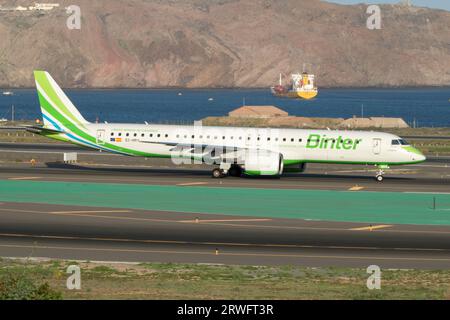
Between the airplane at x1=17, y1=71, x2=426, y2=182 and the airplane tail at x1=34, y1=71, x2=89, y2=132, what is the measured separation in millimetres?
77

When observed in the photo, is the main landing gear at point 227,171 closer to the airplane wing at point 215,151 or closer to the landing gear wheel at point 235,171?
the landing gear wheel at point 235,171

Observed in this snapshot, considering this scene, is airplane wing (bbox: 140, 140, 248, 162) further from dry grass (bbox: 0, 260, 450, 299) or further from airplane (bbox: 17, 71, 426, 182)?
dry grass (bbox: 0, 260, 450, 299)

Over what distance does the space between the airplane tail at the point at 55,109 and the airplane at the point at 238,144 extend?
0.08m

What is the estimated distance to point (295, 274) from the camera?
120ft

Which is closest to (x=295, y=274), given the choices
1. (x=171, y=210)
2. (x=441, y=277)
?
(x=441, y=277)

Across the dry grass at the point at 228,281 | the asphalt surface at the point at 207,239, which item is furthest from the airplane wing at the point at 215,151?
the dry grass at the point at 228,281

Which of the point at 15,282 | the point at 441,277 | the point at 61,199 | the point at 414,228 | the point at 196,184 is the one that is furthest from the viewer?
the point at 196,184

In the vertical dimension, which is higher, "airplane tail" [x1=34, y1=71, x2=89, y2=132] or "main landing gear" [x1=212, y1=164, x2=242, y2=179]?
"airplane tail" [x1=34, y1=71, x2=89, y2=132]

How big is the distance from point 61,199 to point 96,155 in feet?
105

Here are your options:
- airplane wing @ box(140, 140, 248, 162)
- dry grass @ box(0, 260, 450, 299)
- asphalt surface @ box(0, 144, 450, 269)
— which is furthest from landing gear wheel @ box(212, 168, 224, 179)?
dry grass @ box(0, 260, 450, 299)

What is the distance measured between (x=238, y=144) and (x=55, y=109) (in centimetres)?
1469

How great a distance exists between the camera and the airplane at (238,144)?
7012cm

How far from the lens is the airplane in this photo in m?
70.1
